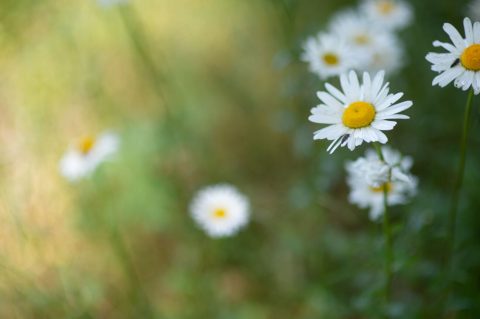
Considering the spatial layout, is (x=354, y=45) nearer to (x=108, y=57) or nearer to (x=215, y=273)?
(x=215, y=273)

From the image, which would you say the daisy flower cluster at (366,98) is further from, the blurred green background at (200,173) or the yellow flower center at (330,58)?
the blurred green background at (200,173)

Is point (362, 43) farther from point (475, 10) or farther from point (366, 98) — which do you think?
point (366, 98)

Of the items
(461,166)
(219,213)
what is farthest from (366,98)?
(219,213)

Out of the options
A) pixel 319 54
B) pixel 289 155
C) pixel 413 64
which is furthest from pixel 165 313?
pixel 413 64

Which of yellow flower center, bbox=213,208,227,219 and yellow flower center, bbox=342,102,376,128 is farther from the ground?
yellow flower center, bbox=213,208,227,219

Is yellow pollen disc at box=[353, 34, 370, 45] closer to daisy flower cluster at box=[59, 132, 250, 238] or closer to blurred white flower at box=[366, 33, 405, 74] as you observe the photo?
blurred white flower at box=[366, 33, 405, 74]

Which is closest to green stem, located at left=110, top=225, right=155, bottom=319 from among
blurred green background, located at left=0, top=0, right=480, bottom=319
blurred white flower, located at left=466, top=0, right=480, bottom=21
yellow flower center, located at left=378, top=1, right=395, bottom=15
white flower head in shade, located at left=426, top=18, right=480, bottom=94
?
blurred green background, located at left=0, top=0, right=480, bottom=319
